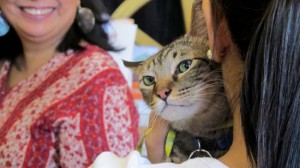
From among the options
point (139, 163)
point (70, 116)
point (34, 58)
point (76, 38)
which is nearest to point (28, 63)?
point (34, 58)

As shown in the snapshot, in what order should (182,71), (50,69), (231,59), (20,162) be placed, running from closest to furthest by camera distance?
1. (231,59)
2. (182,71)
3. (20,162)
4. (50,69)

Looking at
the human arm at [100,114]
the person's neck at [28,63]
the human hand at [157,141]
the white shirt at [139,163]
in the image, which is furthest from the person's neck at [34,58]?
the white shirt at [139,163]

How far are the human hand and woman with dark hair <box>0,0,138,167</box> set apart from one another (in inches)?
22.0

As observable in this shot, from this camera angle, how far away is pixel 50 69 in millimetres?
1441

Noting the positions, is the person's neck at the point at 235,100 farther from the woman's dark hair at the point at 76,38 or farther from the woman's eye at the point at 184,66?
the woman's dark hair at the point at 76,38

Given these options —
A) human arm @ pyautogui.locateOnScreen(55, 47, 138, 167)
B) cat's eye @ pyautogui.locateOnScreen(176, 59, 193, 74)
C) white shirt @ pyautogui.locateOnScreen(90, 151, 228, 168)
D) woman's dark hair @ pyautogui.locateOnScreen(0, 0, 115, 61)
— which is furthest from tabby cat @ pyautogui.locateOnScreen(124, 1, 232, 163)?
woman's dark hair @ pyautogui.locateOnScreen(0, 0, 115, 61)

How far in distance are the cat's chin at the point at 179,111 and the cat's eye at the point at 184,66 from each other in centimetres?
5

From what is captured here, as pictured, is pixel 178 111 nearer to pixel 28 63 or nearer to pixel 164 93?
pixel 164 93

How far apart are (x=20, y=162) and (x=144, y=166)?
0.79m

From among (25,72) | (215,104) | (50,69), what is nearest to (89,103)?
(50,69)

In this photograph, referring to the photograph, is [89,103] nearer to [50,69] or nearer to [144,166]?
[50,69]

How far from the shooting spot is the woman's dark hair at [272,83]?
0.47 m

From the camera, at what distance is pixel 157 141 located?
2.56 feet

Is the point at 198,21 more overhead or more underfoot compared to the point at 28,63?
more overhead
